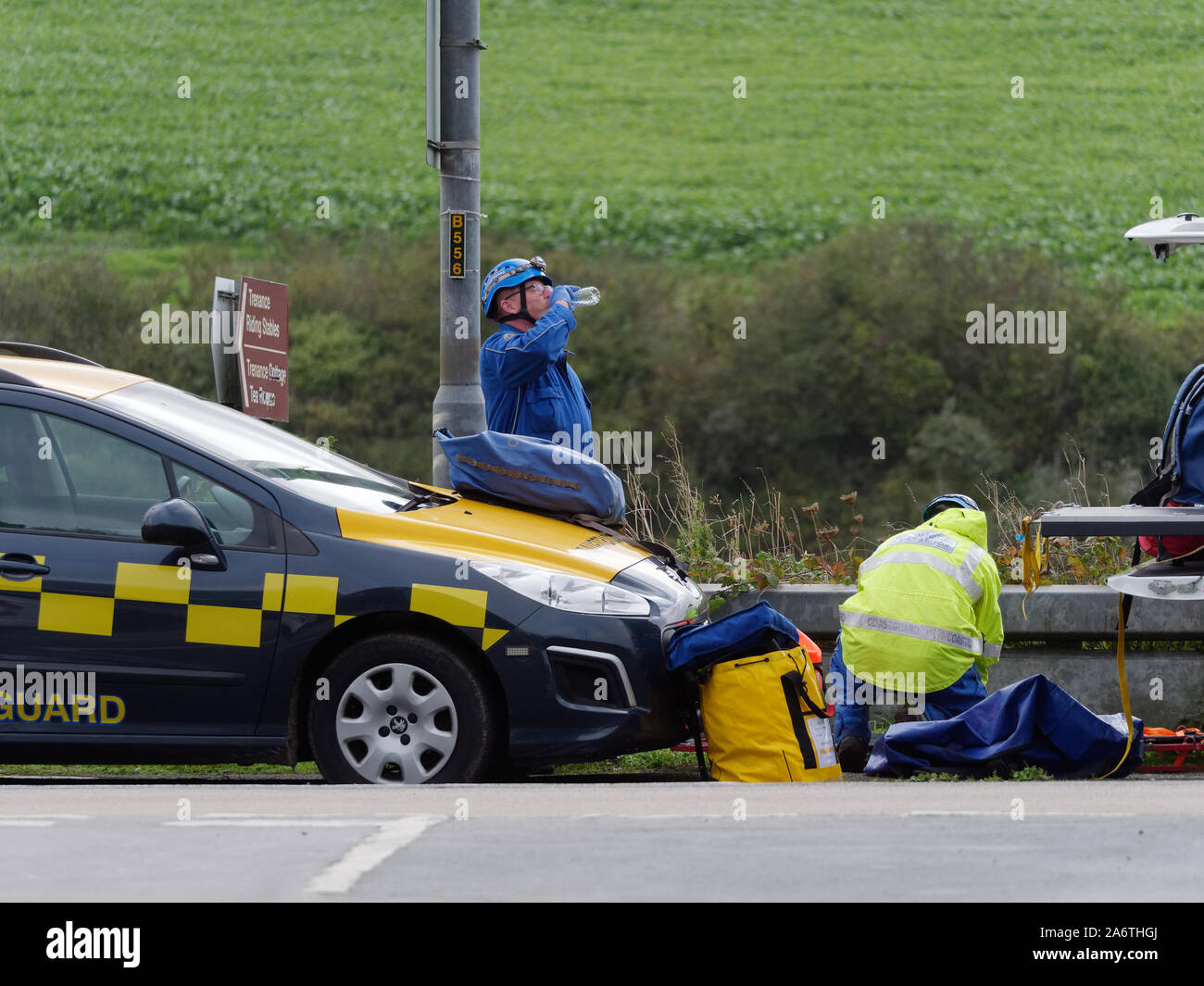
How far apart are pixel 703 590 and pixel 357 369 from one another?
85.3 ft

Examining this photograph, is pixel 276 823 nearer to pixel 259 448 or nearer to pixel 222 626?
pixel 222 626

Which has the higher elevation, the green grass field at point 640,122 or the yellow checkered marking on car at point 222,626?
the green grass field at point 640,122

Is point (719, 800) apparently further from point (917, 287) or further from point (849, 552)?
point (917, 287)

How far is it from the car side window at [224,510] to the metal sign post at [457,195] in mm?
2471

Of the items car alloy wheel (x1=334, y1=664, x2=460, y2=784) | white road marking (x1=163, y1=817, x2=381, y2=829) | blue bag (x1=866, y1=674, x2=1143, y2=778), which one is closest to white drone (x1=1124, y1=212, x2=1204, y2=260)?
blue bag (x1=866, y1=674, x2=1143, y2=778)

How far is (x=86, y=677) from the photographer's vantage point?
650 cm

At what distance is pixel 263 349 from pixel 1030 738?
4.15 meters

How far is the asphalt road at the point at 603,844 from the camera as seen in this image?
167 inches

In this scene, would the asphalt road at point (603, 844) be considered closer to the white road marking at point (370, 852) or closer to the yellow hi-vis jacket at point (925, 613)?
the white road marking at point (370, 852)

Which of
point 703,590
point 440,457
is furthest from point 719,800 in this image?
point 440,457

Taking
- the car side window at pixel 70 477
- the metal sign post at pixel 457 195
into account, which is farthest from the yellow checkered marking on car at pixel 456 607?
the metal sign post at pixel 457 195

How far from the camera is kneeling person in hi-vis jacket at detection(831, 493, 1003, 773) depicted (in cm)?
738

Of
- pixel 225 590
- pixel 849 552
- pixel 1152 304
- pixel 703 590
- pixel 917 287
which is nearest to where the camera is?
pixel 225 590

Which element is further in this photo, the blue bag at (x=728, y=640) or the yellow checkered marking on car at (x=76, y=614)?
the blue bag at (x=728, y=640)
